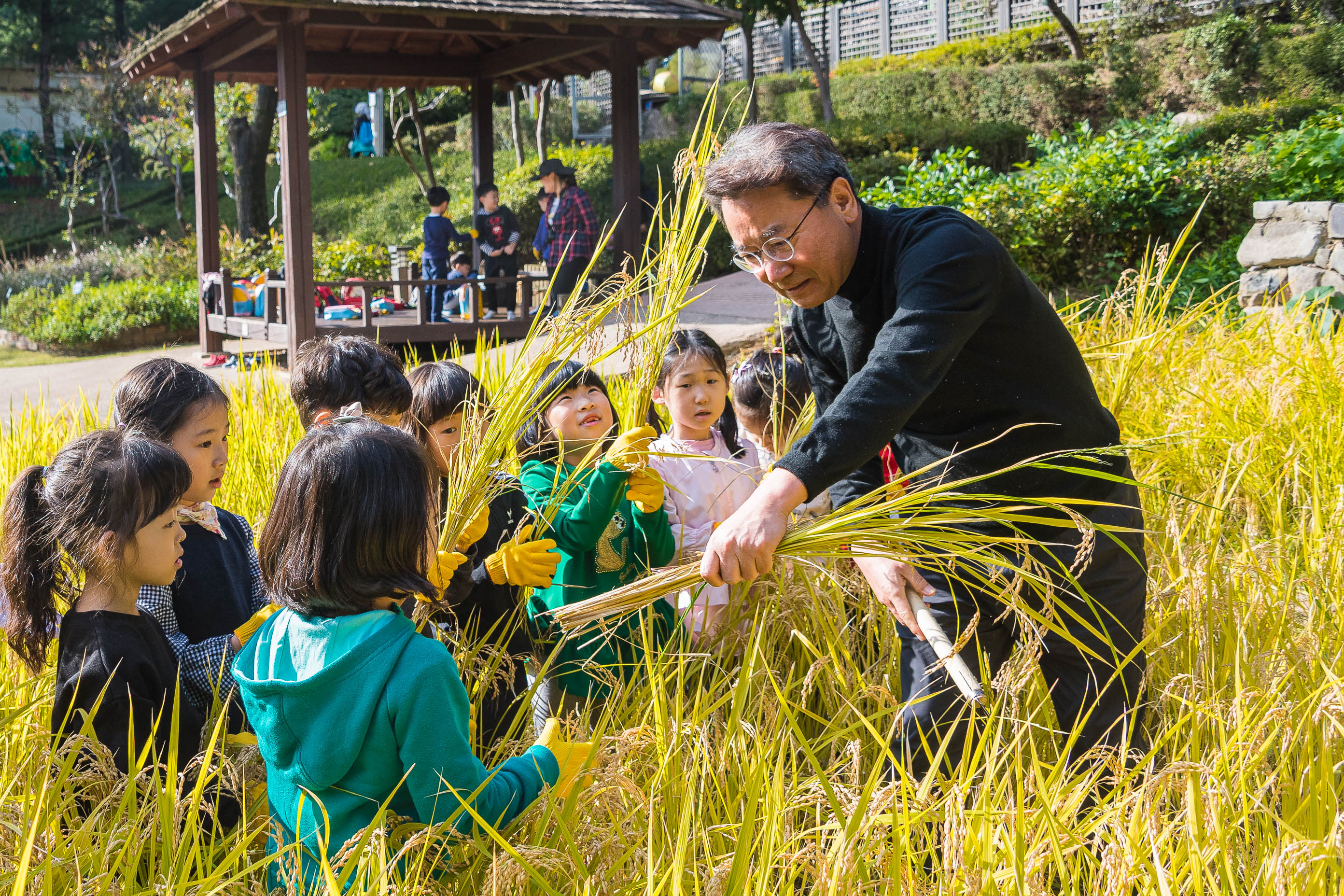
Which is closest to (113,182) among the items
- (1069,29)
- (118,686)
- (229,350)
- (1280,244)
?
(229,350)

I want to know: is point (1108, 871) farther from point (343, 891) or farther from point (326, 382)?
point (326, 382)

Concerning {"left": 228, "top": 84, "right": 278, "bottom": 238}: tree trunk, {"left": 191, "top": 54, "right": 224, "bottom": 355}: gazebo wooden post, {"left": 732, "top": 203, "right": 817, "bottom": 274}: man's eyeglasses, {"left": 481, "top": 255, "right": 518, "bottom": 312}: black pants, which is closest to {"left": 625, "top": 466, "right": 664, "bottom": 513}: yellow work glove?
{"left": 732, "top": 203, "right": 817, "bottom": 274}: man's eyeglasses

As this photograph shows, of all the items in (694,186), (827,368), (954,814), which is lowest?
(954,814)

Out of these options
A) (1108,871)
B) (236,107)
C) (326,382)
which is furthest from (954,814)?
(236,107)

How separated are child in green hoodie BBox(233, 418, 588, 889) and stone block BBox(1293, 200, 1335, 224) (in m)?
6.53

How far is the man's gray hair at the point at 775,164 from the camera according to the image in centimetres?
178

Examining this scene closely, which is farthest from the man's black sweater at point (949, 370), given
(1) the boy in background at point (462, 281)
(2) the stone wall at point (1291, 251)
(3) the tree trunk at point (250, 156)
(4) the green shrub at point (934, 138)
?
(3) the tree trunk at point (250, 156)

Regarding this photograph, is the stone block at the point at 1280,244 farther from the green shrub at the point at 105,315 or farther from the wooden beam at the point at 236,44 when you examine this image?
the green shrub at the point at 105,315

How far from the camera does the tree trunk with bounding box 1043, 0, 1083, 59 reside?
17.2 metres

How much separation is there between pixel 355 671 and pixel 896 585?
1.07 metres

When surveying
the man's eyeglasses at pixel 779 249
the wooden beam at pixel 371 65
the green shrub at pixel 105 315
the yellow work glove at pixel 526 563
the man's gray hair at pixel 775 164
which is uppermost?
the wooden beam at pixel 371 65

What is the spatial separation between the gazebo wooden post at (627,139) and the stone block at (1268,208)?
445cm

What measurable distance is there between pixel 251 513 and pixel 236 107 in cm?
1658

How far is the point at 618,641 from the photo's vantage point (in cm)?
245
